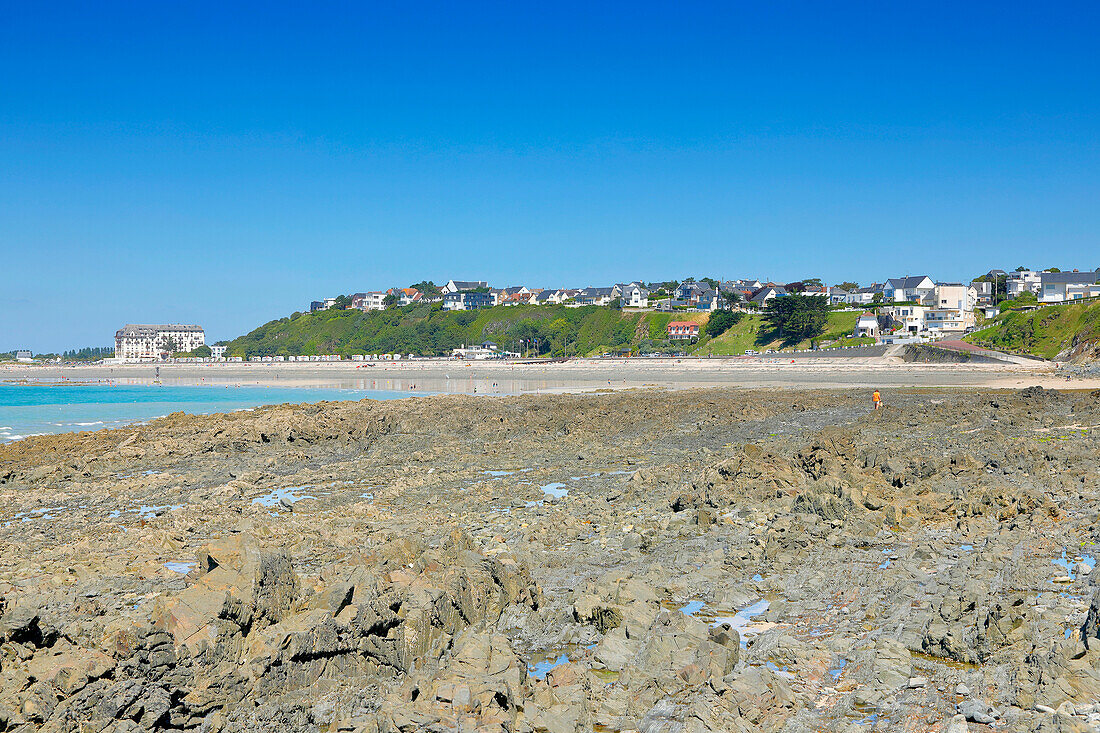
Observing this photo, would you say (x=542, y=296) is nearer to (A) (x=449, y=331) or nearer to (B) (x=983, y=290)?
(A) (x=449, y=331)

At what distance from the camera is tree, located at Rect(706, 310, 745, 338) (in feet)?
388

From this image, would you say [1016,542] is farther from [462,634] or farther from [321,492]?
[321,492]

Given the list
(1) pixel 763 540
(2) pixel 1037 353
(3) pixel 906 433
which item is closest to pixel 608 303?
(2) pixel 1037 353

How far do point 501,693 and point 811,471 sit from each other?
9.62 m

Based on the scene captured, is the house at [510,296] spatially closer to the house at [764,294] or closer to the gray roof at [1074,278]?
the house at [764,294]

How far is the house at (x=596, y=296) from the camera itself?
168 m

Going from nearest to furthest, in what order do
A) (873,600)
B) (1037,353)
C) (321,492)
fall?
(873,600) < (321,492) < (1037,353)

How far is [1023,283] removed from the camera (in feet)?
379

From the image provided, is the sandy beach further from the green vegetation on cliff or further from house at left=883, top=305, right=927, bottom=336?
the green vegetation on cliff

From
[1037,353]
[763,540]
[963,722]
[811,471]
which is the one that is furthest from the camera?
[1037,353]

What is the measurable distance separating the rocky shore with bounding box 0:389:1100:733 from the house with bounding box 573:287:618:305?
151 meters

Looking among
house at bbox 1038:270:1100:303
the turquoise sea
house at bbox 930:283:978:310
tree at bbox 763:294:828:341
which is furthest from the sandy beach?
house at bbox 1038:270:1100:303

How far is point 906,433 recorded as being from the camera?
71.3 feet

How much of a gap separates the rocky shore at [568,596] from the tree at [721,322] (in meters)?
102
